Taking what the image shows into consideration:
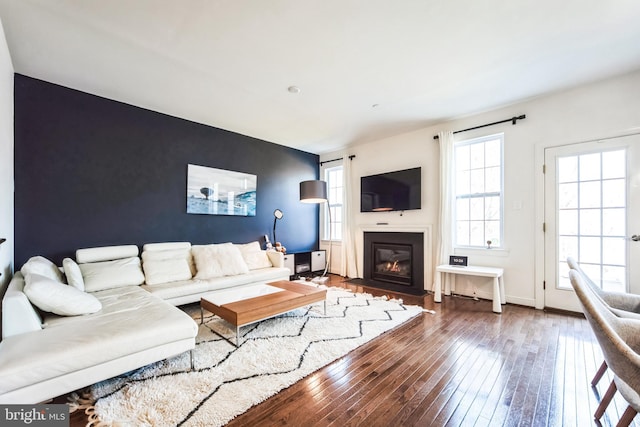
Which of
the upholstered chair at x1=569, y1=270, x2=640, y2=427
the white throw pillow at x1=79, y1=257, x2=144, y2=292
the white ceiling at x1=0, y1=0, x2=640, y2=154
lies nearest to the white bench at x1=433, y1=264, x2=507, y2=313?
the upholstered chair at x1=569, y1=270, x2=640, y2=427

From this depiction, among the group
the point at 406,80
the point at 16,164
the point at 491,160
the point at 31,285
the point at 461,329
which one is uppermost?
the point at 406,80

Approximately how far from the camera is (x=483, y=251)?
391cm

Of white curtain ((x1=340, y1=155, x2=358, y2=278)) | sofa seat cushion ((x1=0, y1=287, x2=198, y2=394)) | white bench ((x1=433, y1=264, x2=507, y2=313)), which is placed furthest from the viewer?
white curtain ((x1=340, y1=155, x2=358, y2=278))

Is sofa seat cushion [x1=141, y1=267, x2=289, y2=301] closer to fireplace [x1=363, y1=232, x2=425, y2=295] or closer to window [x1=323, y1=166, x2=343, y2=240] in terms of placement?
fireplace [x1=363, y1=232, x2=425, y2=295]

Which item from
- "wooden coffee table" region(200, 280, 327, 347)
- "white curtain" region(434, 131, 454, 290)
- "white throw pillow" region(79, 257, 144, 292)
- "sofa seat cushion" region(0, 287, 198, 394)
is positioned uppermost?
"white curtain" region(434, 131, 454, 290)

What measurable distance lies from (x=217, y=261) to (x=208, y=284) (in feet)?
1.50

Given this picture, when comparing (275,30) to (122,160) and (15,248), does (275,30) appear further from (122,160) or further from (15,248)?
(15,248)

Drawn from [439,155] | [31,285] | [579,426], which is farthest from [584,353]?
[31,285]

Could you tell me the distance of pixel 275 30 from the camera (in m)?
2.25

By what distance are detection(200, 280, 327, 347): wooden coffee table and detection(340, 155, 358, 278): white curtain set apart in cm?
227

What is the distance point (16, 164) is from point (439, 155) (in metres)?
5.39

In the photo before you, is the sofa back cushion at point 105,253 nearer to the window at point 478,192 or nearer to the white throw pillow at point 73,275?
the white throw pillow at point 73,275

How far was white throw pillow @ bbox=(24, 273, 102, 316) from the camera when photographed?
6.11 feet

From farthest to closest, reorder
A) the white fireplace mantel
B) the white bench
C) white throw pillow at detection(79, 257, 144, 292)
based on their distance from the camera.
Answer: the white fireplace mantel < the white bench < white throw pillow at detection(79, 257, 144, 292)
